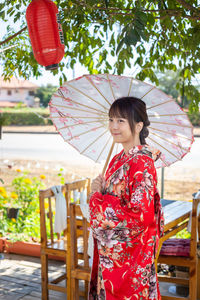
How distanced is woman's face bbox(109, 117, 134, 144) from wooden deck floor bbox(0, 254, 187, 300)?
1.79 m

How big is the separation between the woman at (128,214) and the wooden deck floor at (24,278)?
1.45 meters

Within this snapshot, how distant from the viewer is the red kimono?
1551 mm

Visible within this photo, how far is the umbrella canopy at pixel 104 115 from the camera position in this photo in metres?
1.87

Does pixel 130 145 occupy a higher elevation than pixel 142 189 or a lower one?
higher

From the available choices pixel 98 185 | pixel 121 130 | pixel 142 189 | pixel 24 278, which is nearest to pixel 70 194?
pixel 24 278

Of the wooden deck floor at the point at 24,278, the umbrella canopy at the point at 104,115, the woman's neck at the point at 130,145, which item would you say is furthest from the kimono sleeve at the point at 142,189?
the wooden deck floor at the point at 24,278

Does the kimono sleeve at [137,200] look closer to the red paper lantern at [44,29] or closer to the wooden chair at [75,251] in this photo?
the wooden chair at [75,251]

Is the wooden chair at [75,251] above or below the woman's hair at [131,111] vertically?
below

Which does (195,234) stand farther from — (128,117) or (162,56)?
(162,56)

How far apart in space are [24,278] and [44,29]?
207 centimetres

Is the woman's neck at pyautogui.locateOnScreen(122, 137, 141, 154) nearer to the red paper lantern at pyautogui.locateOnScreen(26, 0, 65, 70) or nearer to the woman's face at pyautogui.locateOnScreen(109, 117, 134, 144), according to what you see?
the woman's face at pyautogui.locateOnScreen(109, 117, 134, 144)

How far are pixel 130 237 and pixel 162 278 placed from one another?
4.13 feet

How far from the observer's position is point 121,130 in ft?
5.50

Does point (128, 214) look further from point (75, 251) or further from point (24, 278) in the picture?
point (24, 278)
